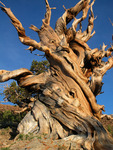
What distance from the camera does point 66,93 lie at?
5562 millimetres

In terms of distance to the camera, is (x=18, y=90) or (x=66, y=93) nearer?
(x=66, y=93)

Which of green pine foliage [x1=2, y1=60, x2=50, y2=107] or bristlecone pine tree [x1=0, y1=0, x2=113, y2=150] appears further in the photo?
green pine foliage [x1=2, y1=60, x2=50, y2=107]

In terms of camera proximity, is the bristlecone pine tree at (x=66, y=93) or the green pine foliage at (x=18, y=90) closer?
the bristlecone pine tree at (x=66, y=93)

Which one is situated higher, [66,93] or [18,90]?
[18,90]

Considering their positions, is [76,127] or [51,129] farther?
[51,129]

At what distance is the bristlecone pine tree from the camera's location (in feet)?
14.9

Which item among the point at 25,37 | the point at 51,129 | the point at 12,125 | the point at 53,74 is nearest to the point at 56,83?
the point at 53,74

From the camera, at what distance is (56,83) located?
5.96 m

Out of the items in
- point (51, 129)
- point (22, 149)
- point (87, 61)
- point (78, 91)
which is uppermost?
point (87, 61)

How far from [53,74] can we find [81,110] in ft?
6.68

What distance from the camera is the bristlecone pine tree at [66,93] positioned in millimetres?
4555

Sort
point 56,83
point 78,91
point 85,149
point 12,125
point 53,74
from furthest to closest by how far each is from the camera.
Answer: point 12,125
point 53,74
point 56,83
point 78,91
point 85,149

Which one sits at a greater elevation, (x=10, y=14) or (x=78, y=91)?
(x=10, y=14)

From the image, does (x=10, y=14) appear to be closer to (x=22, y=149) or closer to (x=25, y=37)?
(x=25, y=37)
